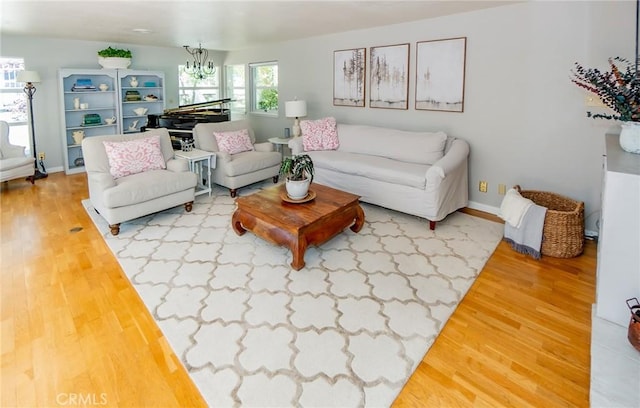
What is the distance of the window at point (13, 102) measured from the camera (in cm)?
546

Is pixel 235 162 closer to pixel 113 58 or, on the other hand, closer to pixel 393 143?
pixel 393 143

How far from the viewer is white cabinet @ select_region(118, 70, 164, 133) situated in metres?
6.41

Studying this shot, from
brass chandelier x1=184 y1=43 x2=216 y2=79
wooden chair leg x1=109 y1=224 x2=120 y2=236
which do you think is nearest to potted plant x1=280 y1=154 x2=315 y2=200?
wooden chair leg x1=109 y1=224 x2=120 y2=236

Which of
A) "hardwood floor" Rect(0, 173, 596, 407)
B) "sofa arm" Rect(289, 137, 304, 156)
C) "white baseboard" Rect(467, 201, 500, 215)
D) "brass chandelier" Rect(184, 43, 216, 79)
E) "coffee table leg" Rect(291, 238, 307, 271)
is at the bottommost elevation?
"hardwood floor" Rect(0, 173, 596, 407)

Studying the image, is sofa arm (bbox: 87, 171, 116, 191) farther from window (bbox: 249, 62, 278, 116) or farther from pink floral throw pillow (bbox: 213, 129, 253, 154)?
window (bbox: 249, 62, 278, 116)

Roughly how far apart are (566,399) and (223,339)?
1.75 meters

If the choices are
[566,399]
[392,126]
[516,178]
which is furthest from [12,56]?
[566,399]

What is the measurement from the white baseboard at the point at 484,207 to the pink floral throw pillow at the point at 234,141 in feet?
9.85

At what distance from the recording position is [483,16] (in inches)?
152

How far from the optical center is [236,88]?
7551 millimetres

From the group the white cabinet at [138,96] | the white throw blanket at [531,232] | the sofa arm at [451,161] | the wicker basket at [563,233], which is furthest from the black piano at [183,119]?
the wicker basket at [563,233]

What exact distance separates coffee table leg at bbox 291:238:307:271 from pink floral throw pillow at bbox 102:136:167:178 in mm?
2142

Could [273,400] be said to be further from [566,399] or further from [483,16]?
[483,16]

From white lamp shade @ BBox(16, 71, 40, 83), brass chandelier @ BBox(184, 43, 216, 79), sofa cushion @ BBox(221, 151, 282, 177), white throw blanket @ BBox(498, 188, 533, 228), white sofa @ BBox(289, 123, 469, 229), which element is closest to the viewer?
white throw blanket @ BBox(498, 188, 533, 228)
